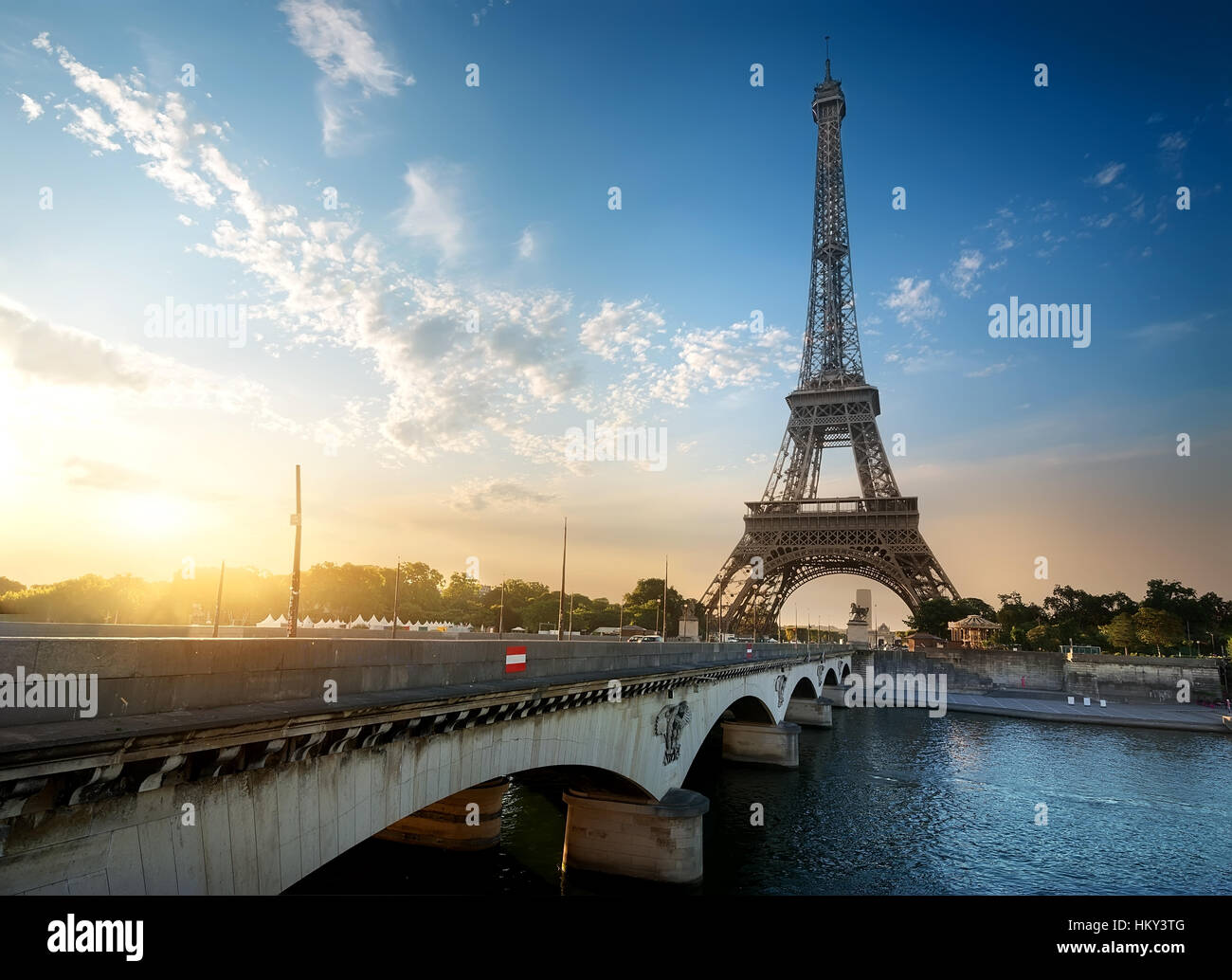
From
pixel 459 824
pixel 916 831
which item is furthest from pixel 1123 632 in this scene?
pixel 459 824

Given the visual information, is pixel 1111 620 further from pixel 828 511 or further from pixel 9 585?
pixel 9 585

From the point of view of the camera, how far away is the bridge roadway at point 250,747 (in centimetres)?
657

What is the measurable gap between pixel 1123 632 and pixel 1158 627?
5.31 meters

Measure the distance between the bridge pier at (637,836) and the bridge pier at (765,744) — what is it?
78.4 feet

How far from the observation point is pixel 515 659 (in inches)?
630

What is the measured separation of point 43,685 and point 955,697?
3837 inches

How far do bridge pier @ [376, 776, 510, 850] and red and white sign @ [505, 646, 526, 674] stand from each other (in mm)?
13637

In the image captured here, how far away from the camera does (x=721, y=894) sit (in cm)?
2400

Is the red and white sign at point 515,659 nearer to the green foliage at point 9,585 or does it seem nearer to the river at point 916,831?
the river at point 916,831

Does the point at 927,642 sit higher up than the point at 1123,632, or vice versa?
the point at 1123,632

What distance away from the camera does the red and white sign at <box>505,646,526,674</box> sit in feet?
51.5

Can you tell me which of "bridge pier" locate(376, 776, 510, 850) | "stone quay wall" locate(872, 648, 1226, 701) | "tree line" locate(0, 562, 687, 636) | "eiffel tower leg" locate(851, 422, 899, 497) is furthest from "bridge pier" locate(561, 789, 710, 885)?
"stone quay wall" locate(872, 648, 1226, 701)
